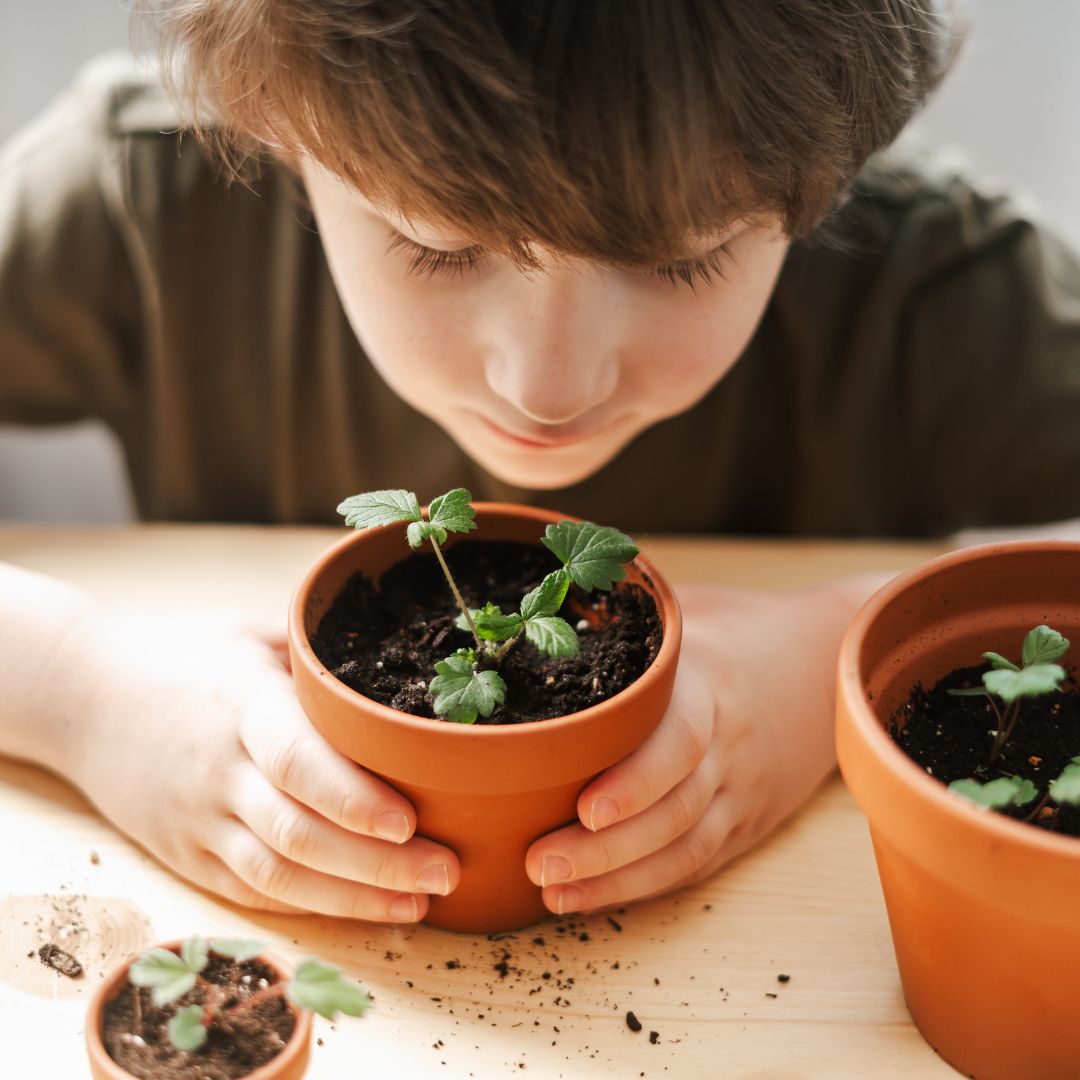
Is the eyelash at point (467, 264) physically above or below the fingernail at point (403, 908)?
above

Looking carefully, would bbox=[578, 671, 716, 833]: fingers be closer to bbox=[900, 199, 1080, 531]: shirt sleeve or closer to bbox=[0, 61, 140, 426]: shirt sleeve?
bbox=[900, 199, 1080, 531]: shirt sleeve

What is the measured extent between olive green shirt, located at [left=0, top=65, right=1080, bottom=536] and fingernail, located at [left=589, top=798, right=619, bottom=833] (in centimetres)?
55

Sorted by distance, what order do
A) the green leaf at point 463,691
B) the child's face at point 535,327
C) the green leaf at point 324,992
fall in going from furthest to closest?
the child's face at point 535,327
the green leaf at point 463,691
the green leaf at point 324,992

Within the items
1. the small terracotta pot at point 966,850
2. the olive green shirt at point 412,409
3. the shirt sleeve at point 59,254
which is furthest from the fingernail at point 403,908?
the shirt sleeve at point 59,254

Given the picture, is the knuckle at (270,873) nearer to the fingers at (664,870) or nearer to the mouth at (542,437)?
the fingers at (664,870)

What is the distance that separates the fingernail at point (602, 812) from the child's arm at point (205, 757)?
3.0 inches

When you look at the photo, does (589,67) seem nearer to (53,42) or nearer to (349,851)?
(349,851)

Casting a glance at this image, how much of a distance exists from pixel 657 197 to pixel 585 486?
2.01 ft

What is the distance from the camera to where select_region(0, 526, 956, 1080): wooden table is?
57 cm

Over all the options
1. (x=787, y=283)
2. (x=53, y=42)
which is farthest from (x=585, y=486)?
(x=53, y=42)

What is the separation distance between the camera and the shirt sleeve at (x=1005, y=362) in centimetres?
102

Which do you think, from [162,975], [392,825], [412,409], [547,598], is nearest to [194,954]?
[162,975]

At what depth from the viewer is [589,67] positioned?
51 cm

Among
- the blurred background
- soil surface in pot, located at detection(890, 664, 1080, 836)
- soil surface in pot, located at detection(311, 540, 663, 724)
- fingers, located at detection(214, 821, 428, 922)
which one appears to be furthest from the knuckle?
the blurred background
